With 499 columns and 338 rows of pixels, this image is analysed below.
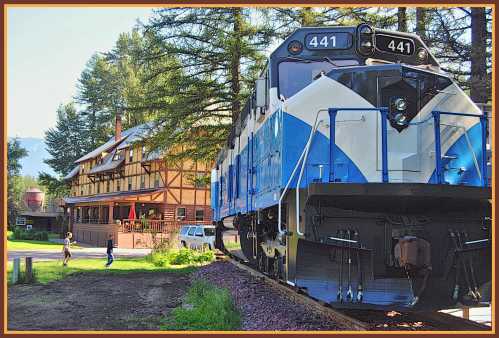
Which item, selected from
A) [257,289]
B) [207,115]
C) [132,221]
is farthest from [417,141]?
[132,221]

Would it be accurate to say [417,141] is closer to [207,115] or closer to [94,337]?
[94,337]

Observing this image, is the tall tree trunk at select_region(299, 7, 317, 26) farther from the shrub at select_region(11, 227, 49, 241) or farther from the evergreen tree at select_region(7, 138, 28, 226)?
the evergreen tree at select_region(7, 138, 28, 226)

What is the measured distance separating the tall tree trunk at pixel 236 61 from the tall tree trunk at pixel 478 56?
9.33 meters

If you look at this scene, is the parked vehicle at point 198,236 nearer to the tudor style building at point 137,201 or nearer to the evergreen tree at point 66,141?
the tudor style building at point 137,201

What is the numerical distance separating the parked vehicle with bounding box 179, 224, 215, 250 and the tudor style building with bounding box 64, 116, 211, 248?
3758mm

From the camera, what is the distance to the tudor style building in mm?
39841

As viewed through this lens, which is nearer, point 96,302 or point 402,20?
point 96,302

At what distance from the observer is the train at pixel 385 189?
687 cm

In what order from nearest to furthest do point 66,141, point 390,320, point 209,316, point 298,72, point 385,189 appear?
1. point 385,189
2. point 390,320
3. point 209,316
4. point 298,72
5. point 66,141

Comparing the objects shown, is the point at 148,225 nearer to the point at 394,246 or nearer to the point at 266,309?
the point at 266,309

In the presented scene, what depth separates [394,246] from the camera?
706 centimetres

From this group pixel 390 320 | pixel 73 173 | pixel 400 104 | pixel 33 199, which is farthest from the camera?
pixel 73 173

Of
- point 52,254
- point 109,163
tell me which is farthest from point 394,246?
point 109,163

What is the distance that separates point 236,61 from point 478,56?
10322 mm
